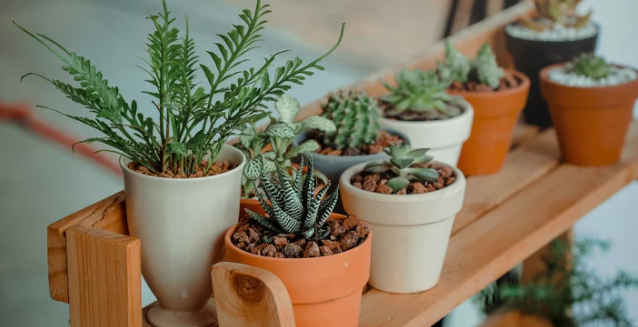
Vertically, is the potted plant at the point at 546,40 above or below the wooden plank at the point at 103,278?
above

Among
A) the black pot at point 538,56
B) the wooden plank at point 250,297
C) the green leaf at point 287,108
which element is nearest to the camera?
the wooden plank at point 250,297

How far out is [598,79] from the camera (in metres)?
1.48

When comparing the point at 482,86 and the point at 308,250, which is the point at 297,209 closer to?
the point at 308,250

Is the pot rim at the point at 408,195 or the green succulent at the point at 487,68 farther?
the green succulent at the point at 487,68

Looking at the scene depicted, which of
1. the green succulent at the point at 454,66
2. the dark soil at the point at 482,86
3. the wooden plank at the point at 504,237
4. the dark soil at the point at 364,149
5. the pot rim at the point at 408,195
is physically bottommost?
the wooden plank at the point at 504,237

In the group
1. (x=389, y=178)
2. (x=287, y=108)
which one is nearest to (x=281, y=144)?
(x=287, y=108)

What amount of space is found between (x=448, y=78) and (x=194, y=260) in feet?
2.28

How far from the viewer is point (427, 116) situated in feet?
4.23

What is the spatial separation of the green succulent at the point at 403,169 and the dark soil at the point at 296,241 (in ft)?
0.42

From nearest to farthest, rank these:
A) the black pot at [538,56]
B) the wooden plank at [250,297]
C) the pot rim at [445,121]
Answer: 1. the wooden plank at [250,297]
2. the pot rim at [445,121]
3. the black pot at [538,56]

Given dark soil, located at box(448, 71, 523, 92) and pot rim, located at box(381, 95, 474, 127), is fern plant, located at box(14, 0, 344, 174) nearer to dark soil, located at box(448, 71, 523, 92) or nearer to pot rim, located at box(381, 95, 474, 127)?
pot rim, located at box(381, 95, 474, 127)

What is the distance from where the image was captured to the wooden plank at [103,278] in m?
0.83

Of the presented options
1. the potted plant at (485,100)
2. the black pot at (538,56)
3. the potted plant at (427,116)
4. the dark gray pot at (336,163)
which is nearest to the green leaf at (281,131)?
the dark gray pot at (336,163)

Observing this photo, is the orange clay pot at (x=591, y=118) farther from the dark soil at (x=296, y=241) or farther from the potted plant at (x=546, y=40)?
the dark soil at (x=296, y=241)
